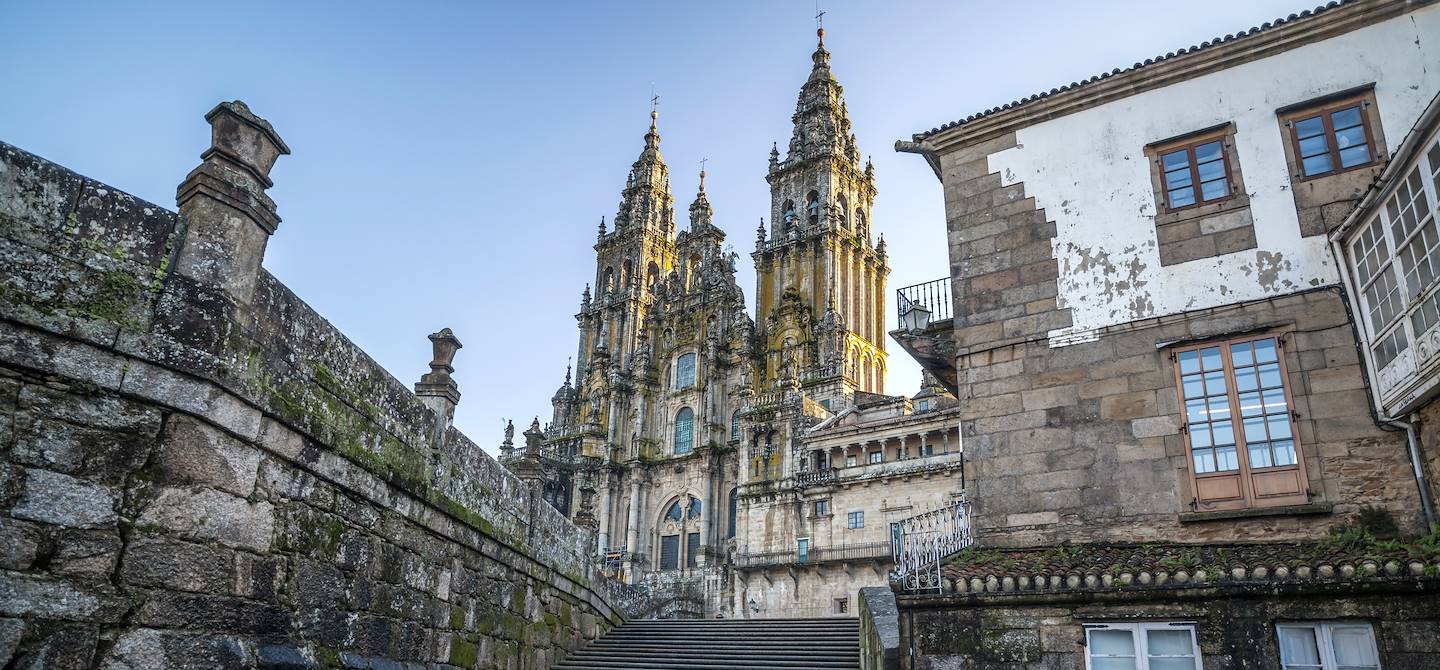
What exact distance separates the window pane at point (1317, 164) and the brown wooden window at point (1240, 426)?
2.08m

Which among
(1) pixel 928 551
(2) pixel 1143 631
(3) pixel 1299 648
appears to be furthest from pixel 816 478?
(3) pixel 1299 648

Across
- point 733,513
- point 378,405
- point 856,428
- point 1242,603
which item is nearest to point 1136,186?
point 1242,603

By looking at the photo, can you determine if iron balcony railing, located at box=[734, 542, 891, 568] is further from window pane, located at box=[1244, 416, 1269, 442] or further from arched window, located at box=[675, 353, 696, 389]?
window pane, located at box=[1244, 416, 1269, 442]

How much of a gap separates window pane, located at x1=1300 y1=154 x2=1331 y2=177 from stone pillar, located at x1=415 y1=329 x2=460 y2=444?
9.73 m

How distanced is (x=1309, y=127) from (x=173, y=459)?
11.7 metres

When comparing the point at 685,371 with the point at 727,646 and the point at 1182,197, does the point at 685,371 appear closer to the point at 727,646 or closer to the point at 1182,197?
the point at 727,646

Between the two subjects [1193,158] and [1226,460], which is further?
[1193,158]

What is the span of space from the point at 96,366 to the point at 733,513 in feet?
119

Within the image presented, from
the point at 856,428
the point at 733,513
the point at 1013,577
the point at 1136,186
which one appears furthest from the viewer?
the point at 733,513

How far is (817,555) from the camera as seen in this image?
30594 millimetres

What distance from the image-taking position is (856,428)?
32156 mm

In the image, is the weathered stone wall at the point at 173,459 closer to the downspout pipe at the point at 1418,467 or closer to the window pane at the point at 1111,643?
the window pane at the point at 1111,643

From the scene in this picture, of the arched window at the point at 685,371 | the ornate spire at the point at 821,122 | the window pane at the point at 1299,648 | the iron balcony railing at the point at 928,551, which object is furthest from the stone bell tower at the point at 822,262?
the window pane at the point at 1299,648

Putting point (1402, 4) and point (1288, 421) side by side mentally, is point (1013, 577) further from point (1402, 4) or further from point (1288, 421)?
point (1402, 4)
